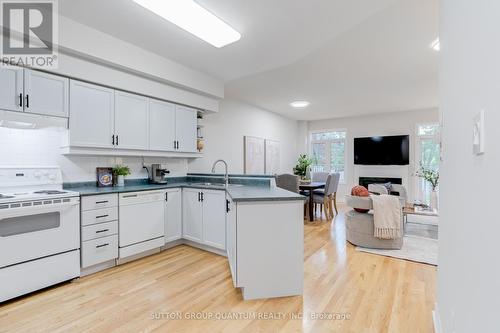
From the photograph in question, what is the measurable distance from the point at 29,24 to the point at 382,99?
19.3 feet

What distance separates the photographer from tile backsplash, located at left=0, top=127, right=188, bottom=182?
2510mm

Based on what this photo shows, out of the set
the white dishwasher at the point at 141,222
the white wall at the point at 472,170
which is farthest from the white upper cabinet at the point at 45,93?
the white wall at the point at 472,170

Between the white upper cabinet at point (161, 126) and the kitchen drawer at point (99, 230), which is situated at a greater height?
the white upper cabinet at point (161, 126)

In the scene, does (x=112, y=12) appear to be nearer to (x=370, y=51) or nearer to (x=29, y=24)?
(x=29, y=24)

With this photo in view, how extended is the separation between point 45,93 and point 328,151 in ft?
23.1

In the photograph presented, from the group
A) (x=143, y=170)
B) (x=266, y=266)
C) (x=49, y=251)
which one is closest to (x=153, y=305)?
(x=266, y=266)

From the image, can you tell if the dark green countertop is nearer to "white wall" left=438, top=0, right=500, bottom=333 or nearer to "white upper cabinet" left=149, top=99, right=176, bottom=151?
"white upper cabinet" left=149, top=99, right=176, bottom=151

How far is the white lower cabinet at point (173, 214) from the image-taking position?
3.38 meters

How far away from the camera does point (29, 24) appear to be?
2.25 metres

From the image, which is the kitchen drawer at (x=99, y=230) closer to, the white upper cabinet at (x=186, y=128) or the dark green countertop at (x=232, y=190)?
the dark green countertop at (x=232, y=190)

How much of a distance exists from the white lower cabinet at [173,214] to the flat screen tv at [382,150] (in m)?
5.43

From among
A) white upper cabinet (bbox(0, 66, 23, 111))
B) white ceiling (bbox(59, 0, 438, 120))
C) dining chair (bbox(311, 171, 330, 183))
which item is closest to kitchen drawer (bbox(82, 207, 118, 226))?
white upper cabinet (bbox(0, 66, 23, 111))

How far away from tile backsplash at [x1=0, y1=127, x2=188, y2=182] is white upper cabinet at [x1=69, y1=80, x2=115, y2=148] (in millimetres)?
201

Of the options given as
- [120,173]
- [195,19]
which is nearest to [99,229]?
[120,173]
